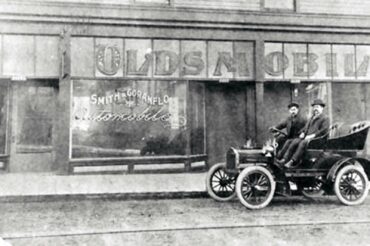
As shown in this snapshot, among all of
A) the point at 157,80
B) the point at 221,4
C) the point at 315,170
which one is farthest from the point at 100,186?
the point at 221,4

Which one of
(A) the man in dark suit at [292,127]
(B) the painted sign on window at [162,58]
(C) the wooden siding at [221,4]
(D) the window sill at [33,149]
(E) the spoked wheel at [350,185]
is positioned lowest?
(E) the spoked wheel at [350,185]

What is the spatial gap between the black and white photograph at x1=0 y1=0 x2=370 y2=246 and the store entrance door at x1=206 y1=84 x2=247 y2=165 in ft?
0.11

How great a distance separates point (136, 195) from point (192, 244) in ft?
13.0

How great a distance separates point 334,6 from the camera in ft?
43.9

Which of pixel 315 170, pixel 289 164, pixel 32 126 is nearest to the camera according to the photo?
pixel 289 164

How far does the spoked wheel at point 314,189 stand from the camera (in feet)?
26.2

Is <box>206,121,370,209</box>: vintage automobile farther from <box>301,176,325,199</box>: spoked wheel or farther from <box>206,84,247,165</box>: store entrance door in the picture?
<box>206,84,247,165</box>: store entrance door

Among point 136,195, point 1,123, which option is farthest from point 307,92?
point 1,123

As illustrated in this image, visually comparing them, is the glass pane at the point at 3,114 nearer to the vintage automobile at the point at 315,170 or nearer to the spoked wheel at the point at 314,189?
the vintage automobile at the point at 315,170

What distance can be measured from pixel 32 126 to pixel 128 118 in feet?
9.44

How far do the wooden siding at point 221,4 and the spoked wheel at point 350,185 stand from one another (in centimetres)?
674

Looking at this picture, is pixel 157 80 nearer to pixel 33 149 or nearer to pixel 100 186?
pixel 100 186

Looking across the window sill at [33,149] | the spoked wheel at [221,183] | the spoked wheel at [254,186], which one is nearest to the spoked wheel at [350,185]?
the spoked wheel at [254,186]

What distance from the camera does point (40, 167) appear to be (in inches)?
498
